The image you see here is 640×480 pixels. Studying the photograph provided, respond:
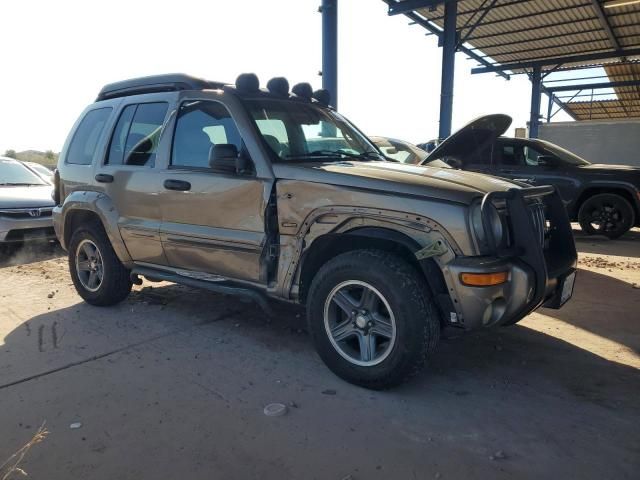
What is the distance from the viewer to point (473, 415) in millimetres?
2893

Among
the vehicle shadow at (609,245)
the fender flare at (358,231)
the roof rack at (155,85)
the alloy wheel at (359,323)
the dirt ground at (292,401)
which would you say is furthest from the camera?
the vehicle shadow at (609,245)

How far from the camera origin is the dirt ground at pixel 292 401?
2.46 metres

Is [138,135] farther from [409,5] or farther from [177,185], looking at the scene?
[409,5]

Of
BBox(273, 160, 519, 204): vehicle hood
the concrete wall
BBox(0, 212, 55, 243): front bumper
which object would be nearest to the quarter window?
BBox(273, 160, 519, 204): vehicle hood

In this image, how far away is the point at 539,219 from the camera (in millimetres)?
3361

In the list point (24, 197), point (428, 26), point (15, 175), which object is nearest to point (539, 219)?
point (24, 197)

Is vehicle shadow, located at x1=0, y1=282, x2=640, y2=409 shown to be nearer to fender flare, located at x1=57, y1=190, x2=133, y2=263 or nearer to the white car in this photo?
fender flare, located at x1=57, y1=190, x2=133, y2=263

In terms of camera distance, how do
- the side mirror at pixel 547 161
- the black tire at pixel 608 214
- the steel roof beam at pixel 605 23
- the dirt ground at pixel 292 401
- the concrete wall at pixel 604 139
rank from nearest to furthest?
the dirt ground at pixel 292 401, the black tire at pixel 608 214, the side mirror at pixel 547 161, the steel roof beam at pixel 605 23, the concrete wall at pixel 604 139

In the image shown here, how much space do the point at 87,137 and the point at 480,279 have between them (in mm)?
4057

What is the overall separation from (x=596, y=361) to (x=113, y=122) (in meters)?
4.47

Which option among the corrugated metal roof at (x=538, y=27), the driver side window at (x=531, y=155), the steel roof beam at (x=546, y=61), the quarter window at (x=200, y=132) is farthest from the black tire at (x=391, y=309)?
the steel roof beam at (x=546, y=61)

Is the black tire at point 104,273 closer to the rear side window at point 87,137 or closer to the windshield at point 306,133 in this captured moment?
the rear side window at point 87,137

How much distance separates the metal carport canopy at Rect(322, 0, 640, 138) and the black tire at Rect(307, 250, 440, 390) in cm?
1136

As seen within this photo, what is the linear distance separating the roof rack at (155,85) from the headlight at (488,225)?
2417 mm
